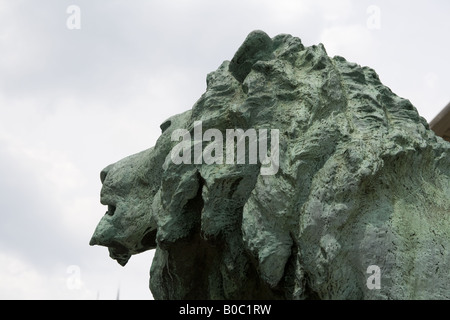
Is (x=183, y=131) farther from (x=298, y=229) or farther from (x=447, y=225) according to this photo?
(x=447, y=225)

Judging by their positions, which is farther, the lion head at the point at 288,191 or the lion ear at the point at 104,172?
the lion ear at the point at 104,172

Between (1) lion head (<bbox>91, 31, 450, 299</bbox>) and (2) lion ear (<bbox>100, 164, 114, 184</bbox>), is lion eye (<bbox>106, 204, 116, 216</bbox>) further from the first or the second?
(2) lion ear (<bbox>100, 164, 114, 184</bbox>)

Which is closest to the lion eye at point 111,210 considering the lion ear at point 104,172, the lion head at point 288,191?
the lion head at point 288,191

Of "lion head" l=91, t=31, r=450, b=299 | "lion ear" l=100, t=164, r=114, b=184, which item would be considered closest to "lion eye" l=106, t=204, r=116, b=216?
"lion head" l=91, t=31, r=450, b=299

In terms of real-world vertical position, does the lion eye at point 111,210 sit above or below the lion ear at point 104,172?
below

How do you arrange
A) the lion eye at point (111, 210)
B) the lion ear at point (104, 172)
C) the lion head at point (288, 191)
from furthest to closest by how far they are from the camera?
the lion ear at point (104, 172), the lion eye at point (111, 210), the lion head at point (288, 191)

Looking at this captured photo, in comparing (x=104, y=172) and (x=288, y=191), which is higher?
(x=104, y=172)

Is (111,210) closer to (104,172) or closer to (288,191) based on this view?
(104,172)

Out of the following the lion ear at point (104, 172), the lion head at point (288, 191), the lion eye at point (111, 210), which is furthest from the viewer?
the lion ear at point (104, 172)

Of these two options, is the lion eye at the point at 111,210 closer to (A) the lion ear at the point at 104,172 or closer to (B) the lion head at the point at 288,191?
(B) the lion head at the point at 288,191

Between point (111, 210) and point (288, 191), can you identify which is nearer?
point (288, 191)

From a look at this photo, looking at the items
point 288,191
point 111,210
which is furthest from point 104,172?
point 288,191

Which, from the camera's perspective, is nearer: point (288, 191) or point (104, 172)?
point (288, 191)
